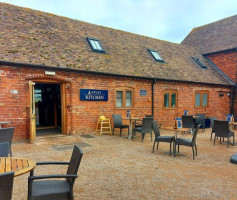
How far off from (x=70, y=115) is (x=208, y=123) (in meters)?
8.71

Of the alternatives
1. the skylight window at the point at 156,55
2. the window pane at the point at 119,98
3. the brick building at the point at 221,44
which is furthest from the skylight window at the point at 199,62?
the window pane at the point at 119,98

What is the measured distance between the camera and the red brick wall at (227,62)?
49.2 ft

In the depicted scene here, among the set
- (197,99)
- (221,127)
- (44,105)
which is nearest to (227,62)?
(197,99)

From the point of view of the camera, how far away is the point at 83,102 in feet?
29.2

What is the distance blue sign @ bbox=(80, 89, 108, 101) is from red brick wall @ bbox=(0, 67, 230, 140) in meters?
0.18

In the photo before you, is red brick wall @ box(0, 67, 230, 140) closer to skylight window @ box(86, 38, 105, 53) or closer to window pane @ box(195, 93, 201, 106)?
window pane @ box(195, 93, 201, 106)

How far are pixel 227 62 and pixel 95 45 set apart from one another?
10.7 m

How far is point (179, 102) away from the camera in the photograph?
491 inches

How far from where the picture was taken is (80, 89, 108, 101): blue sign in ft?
29.0

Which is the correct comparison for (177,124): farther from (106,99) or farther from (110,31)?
(110,31)

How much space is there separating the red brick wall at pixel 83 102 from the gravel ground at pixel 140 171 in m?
1.26

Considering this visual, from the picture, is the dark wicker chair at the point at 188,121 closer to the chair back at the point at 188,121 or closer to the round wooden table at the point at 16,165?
the chair back at the point at 188,121

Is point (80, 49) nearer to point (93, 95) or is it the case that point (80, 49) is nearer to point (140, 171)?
point (93, 95)

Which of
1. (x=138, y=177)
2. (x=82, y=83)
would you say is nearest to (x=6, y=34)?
(x=82, y=83)
